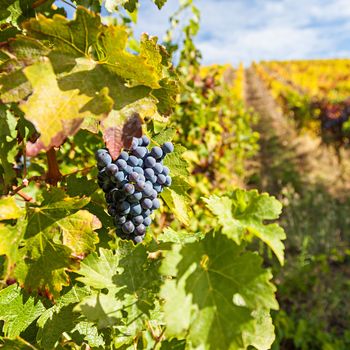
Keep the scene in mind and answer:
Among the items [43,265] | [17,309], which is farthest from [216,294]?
[17,309]

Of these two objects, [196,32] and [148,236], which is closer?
[148,236]

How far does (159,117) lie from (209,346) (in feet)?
2.07

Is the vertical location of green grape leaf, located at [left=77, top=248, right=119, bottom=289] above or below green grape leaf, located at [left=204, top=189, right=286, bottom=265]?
below

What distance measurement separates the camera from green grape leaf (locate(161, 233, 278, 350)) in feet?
2.88

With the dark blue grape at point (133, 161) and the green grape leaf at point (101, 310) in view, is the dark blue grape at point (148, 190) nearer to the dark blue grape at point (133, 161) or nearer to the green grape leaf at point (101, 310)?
the dark blue grape at point (133, 161)

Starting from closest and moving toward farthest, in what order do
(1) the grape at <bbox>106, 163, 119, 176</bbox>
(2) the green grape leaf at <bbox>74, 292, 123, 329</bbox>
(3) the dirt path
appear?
1. (2) the green grape leaf at <bbox>74, 292, 123, 329</bbox>
2. (1) the grape at <bbox>106, 163, 119, 176</bbox>
3. (3) the dirt path

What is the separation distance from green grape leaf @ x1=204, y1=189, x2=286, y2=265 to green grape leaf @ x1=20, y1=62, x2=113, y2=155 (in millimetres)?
342

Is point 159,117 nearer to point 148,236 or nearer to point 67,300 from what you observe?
point 148,236

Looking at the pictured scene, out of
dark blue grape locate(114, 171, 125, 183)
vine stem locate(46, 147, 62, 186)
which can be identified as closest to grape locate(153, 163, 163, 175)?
dark blue grape locate(114, 171, 125, 183)

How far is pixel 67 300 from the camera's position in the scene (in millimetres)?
1240

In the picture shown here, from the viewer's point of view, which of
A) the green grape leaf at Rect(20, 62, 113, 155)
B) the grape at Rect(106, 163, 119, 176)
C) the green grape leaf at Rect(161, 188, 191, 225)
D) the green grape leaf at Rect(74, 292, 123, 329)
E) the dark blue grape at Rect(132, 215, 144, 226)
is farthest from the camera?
the green grape leaf at Rect(161, 188, 191, 225)

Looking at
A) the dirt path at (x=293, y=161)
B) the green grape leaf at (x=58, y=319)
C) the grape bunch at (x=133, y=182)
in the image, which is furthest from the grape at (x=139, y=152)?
the dirt path at (x=293, y=161)

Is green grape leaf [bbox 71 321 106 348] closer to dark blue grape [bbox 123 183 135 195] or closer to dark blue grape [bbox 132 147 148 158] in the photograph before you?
dark blue grape [bbox 123 183 135 195]

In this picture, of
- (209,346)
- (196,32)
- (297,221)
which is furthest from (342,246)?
(209,346)
